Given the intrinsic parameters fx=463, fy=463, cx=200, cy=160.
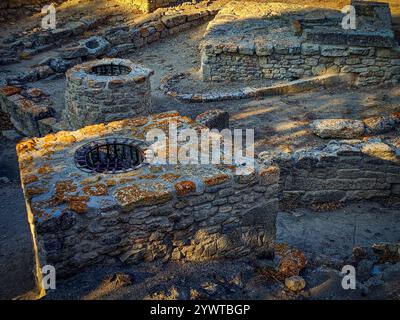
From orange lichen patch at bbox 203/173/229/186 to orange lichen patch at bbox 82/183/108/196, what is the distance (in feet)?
3.07

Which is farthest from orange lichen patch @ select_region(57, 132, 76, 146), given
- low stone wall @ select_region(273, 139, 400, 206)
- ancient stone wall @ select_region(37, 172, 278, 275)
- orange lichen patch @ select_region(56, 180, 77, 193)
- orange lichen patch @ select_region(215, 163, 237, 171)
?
low stone wall @ select_region(273, 139, 400, 206)

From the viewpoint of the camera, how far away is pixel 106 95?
762 centimetres

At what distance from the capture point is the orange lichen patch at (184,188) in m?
4.29

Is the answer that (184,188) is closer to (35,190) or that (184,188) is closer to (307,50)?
(35,190)

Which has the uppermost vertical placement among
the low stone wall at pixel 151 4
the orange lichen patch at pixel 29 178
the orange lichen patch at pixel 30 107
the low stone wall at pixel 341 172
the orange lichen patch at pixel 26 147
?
the low stone wall at pixel 151 4

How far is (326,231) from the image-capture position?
21.8 feet

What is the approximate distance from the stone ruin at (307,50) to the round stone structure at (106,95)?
272 cm

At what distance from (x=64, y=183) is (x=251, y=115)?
5.17 m

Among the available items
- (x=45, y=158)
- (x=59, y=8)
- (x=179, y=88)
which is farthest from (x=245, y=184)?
(x=59, y=8)

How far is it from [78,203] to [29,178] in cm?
71

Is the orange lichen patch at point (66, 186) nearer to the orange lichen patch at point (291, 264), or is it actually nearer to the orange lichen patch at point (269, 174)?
the orange lichen patch at point (269, 174)

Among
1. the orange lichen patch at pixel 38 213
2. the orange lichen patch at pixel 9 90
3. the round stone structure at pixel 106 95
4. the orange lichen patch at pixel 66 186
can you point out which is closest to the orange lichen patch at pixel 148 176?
the orange lichen patch at pixel 66 186

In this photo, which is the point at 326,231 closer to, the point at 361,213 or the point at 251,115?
the point at 361,213

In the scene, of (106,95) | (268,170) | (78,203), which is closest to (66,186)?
(78,203)
